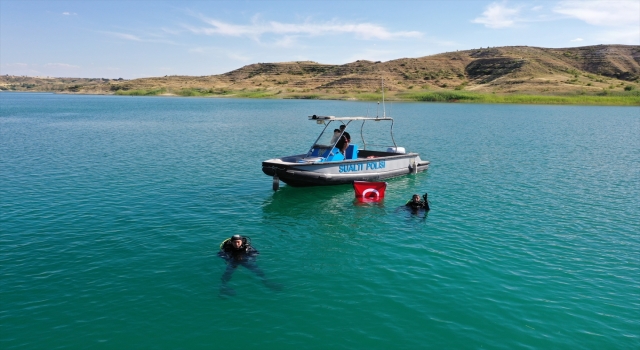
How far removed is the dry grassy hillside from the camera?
119938 millimetres

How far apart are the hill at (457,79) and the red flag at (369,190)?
315 ft

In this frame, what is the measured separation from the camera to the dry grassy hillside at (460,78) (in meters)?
120

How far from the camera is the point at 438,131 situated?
49.2m

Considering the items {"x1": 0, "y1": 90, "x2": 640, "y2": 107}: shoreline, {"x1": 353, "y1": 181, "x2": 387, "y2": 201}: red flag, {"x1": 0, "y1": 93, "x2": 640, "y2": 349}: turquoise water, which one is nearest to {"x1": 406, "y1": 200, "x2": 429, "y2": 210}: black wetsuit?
{"x1": 0, "y1": 93, "x2": 640, "y2": 349}: turquoise water

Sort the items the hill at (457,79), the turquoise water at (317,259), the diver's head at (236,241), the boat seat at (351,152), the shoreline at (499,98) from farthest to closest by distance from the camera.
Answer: the hill at (457,79) < the shoreline at (499,98) < the boat seat at (351,152) < the diver's head at (236,241) < the turquoise water at (317,259)

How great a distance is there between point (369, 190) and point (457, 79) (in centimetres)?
13580

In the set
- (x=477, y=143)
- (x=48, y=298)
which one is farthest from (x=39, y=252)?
(x=477, y=143)

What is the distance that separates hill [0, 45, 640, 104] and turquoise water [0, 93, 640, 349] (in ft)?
310

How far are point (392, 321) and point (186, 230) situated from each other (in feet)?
29.2

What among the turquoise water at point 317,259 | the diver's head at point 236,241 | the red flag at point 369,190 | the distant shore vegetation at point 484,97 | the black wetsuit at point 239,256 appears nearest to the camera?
the turquoise water at point 317,259

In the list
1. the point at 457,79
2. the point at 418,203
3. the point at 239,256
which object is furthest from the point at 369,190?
the point at 457,79

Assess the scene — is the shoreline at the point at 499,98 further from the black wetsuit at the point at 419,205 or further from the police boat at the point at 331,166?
the black wetsuit at the point at 419,205

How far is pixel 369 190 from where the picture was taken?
20.7 meters

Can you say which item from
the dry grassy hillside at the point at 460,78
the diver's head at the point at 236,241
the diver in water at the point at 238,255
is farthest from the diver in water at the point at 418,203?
the dry grassy hillside at the point at 460,78
